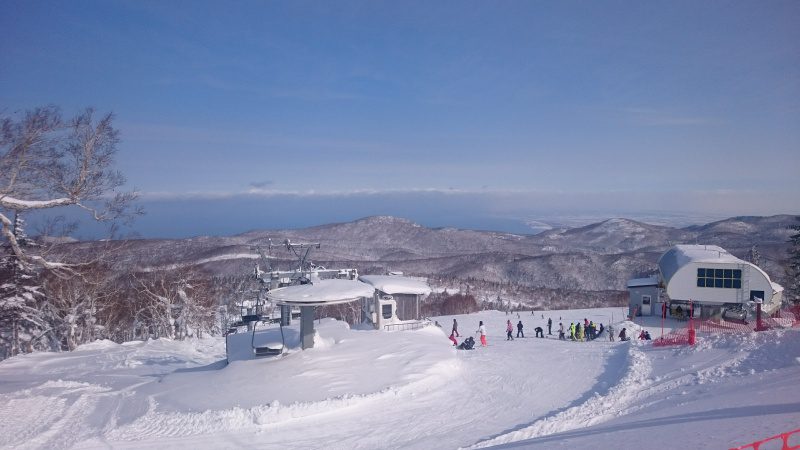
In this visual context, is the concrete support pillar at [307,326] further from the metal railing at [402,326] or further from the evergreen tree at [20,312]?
the evergreen tree at [20,312]

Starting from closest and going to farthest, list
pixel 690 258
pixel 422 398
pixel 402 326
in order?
pixel 422 398
pixel 402 326
pixel 690 258

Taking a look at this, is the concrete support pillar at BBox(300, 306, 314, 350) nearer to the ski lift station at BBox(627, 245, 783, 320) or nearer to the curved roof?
the ski lift station at BBox(627, 245, 783, 320)

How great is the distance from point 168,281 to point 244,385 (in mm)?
24207

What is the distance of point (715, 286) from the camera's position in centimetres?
2833

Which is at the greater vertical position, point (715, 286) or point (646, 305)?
point (715, 286)

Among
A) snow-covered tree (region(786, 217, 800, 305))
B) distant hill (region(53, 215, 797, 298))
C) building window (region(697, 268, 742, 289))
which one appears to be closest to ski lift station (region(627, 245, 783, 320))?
building window (region(697, 268, 742, 289))

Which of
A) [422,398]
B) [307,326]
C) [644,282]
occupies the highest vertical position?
[307,326]

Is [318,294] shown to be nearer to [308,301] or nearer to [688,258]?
[308,301]

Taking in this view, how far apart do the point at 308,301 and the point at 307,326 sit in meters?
1.65

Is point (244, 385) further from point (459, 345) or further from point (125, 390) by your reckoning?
point (459, 345)

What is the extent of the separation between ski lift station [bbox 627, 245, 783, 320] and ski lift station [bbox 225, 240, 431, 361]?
672 inches

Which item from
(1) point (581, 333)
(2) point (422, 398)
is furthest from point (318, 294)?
(1) point (581, 333)

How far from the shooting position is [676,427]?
871cm

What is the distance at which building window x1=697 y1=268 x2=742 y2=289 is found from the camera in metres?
27.8
